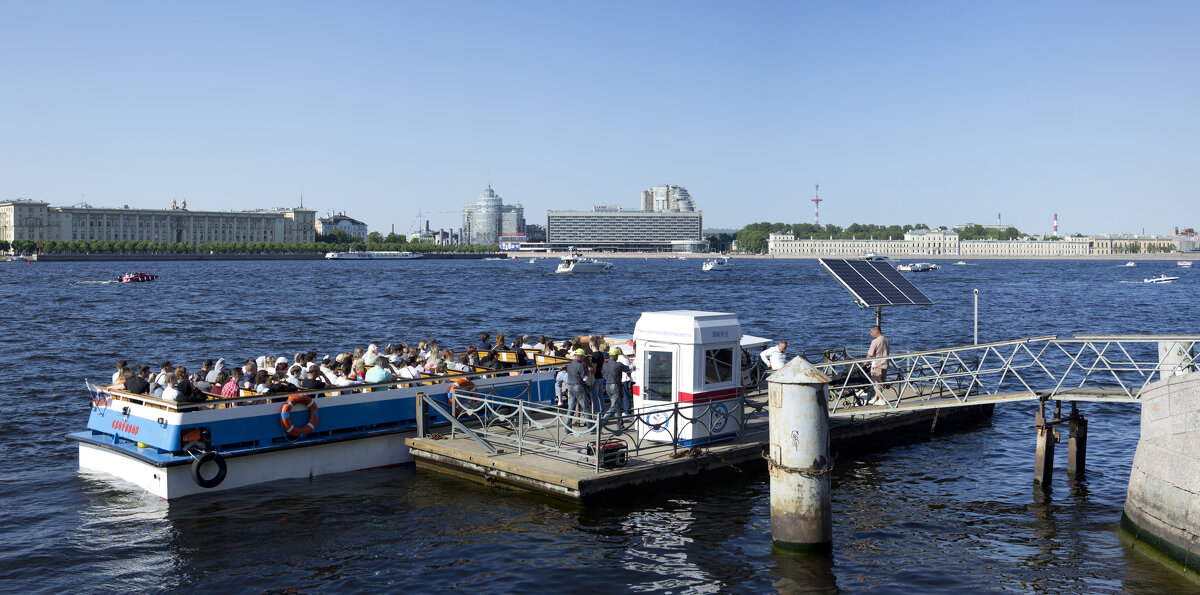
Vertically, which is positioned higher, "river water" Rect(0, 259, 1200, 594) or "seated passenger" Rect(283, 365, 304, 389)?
"seated passenger" Rect(283, 365, 304, 389)

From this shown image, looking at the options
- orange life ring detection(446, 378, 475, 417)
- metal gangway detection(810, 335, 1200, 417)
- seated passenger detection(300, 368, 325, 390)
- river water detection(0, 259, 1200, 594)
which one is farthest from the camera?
orange life ring detection(446, 378, 475, 417)

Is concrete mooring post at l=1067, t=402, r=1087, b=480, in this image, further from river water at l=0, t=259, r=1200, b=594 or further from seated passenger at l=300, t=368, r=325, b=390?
seated passenger at l=300, t=368, r=325, b=390

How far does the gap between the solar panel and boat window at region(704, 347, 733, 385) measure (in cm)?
722

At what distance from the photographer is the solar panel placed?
24.4 meters

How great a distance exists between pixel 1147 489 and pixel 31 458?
2234 cm

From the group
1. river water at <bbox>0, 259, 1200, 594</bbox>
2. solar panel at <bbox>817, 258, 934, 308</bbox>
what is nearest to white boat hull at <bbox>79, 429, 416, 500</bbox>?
river water at <bbox>0, 259, 1200, 594</bbox>

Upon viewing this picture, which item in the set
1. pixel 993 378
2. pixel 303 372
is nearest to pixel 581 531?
pixel 303 372

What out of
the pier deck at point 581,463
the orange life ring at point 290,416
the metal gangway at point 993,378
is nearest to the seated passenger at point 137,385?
the orange life ring at point 290,416

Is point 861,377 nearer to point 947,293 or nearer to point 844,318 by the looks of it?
point 844,318

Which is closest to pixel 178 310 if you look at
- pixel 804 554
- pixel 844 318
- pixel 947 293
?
pixel 844 318

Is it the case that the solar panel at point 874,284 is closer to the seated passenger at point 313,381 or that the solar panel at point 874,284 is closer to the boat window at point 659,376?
the boat window at point 659,376

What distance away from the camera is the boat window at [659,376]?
17.6 m

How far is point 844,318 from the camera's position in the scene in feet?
220

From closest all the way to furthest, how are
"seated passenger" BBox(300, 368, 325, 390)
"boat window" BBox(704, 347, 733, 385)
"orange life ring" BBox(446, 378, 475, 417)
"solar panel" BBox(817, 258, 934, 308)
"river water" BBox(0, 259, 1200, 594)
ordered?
1. "river water" BBox(0, 259, 1200, 594)
2. "boat window" BBox(704, 347, 733, 385)
3. "seated passenger" BBox(300, 368, 325, 390)
4. "orange life ring" BBox(446, 378, 475, 417)
5. "solar panel" BBox(817, 258, 934, 308)
